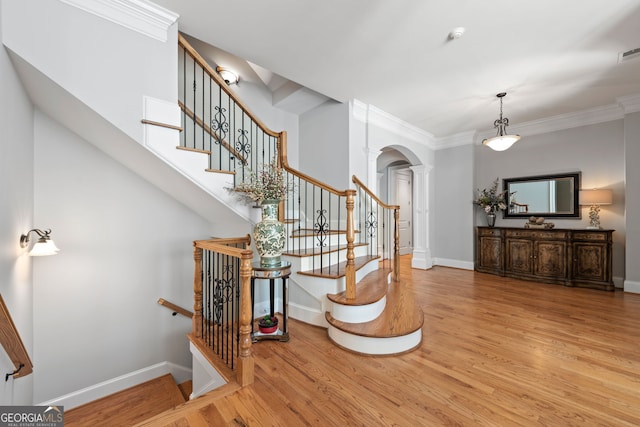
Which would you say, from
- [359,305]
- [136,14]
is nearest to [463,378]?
[359,305]

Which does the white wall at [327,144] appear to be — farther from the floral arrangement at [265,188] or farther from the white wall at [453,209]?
the white wall at [453,209]

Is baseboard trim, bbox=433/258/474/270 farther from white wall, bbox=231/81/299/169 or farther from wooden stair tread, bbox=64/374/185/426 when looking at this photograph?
wooden stair tread, bbox=64/374/185/426

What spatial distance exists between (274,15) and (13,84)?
196 cm

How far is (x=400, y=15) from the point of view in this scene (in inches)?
90.0

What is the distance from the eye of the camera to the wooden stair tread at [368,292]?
2516 mm

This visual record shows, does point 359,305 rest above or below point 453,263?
above

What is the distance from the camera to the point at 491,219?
5.28 m

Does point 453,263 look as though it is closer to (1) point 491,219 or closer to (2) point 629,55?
(1) point 491,219

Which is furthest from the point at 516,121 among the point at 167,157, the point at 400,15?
the point at 167,157

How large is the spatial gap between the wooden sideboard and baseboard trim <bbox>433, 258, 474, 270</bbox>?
19 cm

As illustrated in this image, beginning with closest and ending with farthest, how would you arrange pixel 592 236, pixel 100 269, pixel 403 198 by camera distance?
1. pixel 100 269
2. pixel 592 236
3. pixel 403 198

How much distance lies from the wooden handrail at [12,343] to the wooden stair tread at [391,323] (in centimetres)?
206

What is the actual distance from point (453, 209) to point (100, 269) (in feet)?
19.5

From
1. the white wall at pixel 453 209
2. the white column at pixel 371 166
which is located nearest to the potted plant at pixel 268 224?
the white column at pixel 371 166
